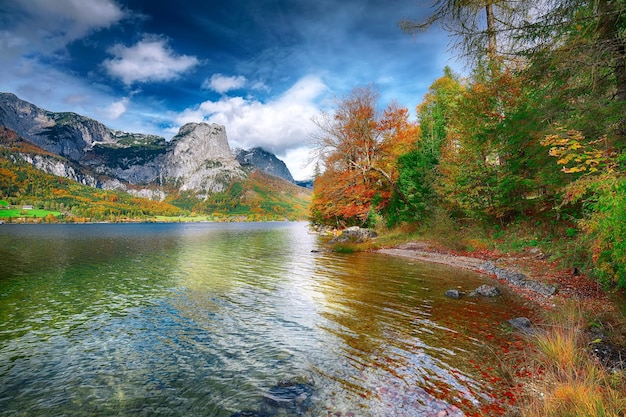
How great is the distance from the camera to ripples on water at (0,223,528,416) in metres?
6.01

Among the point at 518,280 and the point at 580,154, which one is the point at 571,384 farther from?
the point at 518,280

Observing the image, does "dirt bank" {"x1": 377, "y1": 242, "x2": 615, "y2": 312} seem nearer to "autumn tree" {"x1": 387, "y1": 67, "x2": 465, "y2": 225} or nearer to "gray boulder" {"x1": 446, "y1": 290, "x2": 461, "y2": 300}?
"gray boulder" {"x1": 446, "y1": 290, "x2": 461, "y2": 300}

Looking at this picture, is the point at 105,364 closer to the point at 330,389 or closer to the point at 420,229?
the point at 330,389

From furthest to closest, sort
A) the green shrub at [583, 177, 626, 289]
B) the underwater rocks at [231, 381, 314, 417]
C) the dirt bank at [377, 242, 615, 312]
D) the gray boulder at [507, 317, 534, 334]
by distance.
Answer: the dirt bank at [377, 242, 615, 312] < the gray boulder at [507, 317, 534, 334] < the green shrub at [583, 177, 626, 289] < the underwater rocks at [231, 381, 314, 417]

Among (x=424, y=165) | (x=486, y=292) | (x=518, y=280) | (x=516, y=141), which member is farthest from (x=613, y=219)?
(x=424, y=165)

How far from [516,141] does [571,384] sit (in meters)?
18.0

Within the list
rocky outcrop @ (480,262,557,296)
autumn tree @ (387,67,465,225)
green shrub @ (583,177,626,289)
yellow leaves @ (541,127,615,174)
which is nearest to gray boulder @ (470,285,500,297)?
rocky outcrop @ (480,262,557,296)

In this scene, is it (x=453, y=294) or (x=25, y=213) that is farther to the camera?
(x=25, y=213)

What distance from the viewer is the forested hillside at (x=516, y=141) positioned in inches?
310

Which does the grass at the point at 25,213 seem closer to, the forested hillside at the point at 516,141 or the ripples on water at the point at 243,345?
the forested hillside at the point at 516,141

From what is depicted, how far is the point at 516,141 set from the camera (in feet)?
60.7

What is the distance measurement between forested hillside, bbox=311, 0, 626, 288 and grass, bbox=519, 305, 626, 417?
118 inches

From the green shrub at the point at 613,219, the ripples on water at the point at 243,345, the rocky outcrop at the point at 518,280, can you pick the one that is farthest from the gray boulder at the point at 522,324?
the rocky outcrop at the point at 518,280

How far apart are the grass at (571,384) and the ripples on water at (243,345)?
105cm
